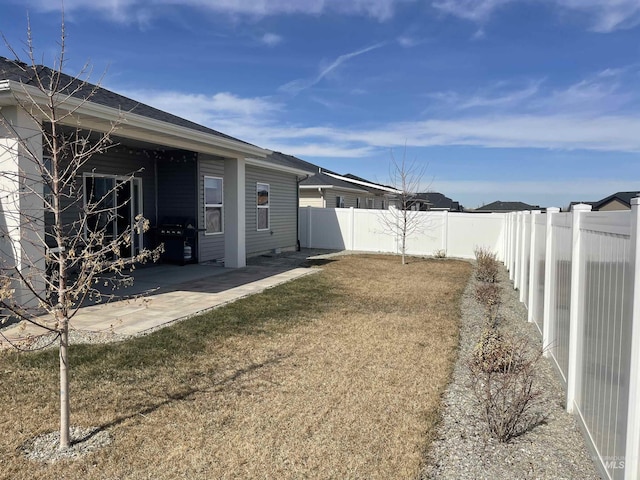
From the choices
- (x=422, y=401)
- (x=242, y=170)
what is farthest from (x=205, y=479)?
(x=242, y=170)

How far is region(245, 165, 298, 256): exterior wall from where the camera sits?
1347 centimetres

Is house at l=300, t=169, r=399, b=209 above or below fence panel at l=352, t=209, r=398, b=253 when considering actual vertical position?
above

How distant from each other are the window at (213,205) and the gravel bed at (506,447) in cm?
882

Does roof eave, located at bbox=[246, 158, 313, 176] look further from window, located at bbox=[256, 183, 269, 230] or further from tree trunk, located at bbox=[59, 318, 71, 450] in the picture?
tree trunk, located at bbox=[59, 318, 71, 450]

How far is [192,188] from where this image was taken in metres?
11.0

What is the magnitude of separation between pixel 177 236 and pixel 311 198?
10.3 meters

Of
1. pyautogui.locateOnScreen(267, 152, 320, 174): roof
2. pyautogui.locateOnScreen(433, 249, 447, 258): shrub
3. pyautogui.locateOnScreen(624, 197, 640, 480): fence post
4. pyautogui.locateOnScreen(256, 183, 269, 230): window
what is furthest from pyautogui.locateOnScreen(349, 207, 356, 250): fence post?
pyautogui.locateOnScreen(624, 197, 640, 480): fence post

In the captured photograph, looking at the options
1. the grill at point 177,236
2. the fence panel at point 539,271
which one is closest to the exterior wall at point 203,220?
the grill at point 177,236

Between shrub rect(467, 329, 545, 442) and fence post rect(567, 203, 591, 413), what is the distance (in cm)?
27

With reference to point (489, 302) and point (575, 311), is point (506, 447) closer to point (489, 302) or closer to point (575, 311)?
point (575, 311)

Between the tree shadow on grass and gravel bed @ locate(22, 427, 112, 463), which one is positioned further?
the tree shadow on grass

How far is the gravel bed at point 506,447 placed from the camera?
262 centimetres

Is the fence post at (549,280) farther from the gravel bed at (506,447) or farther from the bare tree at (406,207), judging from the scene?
the bare tree at (406,207)

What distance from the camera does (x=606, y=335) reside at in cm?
248
